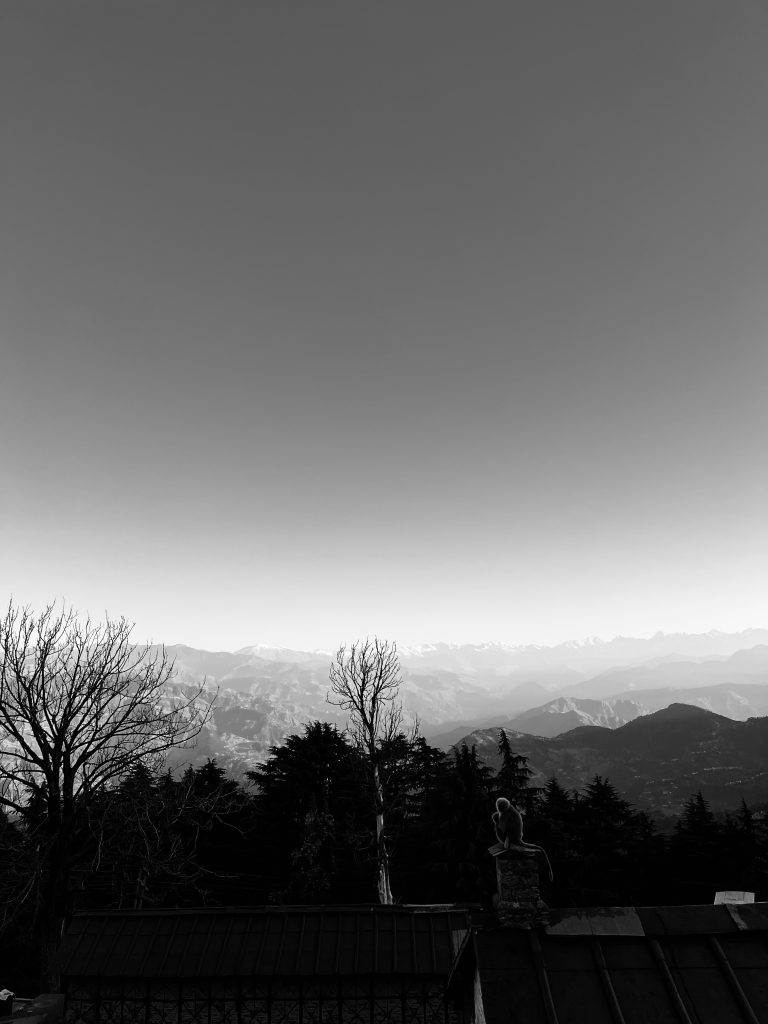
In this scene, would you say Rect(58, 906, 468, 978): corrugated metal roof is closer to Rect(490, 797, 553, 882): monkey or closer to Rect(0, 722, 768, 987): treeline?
Rect(490, 797, 553, 882): monkey

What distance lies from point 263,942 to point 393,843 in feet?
89.5

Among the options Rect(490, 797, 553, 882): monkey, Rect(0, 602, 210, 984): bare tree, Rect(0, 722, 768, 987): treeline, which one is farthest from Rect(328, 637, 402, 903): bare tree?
Rect(490, 797, 553, 882): monkey

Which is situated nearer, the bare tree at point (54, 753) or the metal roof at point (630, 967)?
the metal roof at point (630, 967)

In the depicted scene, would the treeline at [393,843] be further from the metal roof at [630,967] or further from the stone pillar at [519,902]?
the metal roof at [630,967]

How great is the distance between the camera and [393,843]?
3691 cm

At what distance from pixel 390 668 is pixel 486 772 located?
12.7 m

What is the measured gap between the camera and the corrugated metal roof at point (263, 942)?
12.4m

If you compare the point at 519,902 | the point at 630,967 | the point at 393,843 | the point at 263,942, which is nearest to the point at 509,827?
the point at 519,902

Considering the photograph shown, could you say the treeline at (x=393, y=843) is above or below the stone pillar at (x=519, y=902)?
below

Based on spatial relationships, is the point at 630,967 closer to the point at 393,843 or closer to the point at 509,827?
the point at 509,827

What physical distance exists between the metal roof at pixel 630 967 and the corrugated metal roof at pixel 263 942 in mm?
6654

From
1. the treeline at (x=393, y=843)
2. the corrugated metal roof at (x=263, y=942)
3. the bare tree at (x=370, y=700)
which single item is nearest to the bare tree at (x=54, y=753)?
the corrugated metal roof at (x=263, y=942)

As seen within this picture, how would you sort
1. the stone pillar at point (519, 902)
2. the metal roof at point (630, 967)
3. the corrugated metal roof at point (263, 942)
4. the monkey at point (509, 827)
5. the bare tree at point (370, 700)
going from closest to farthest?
the metal roof at point (630, 967), the stone pillar at point (519, 902), the monkey at point (509, 827), the corrugated metal roof at point (263, 942), the bare tree at point (370, 700)

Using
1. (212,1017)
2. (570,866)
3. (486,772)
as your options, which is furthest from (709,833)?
(212,1017)
